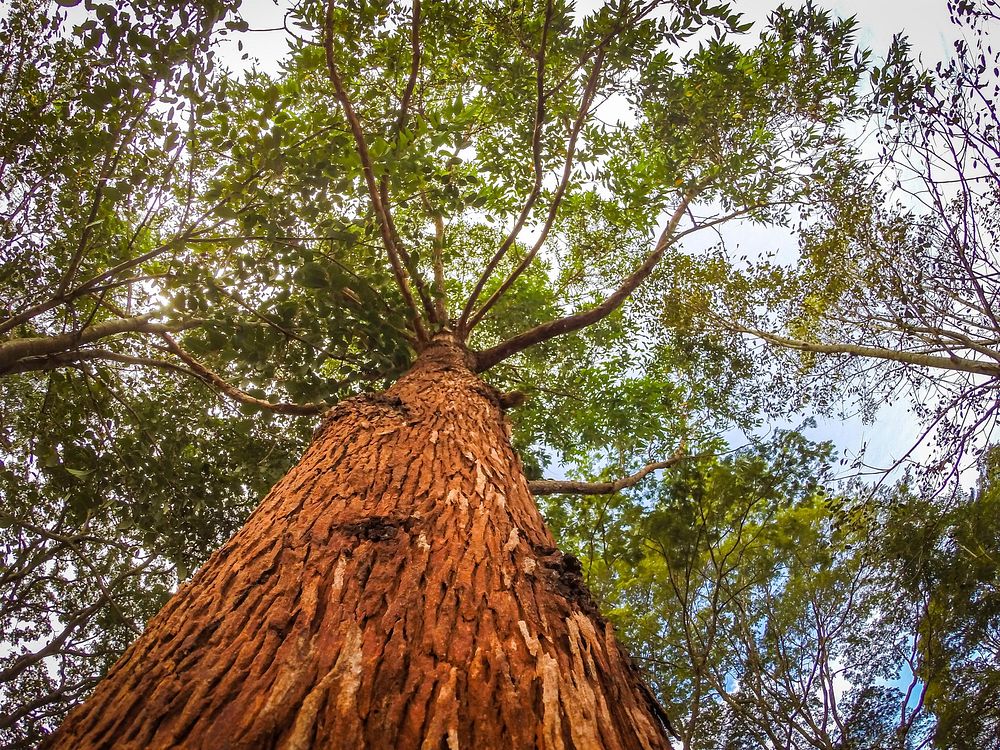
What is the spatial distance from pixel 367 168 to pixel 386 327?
115 cm

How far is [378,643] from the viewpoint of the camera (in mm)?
1108

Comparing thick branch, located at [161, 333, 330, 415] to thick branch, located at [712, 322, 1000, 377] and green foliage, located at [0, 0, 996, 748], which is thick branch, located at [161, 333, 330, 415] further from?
thick branch, located at [712, 322, 1000, 377]

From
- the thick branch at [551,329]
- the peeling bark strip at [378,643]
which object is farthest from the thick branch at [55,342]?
the thick branch at [551,329]

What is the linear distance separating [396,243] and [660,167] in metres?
3.29

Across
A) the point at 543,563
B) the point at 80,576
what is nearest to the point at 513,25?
the point at 543,563

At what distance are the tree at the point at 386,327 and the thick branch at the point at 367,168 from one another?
26 mm

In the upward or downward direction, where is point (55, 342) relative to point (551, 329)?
Answer: downward

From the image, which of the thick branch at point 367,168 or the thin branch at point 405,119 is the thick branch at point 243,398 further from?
the thin branch at point 405,119

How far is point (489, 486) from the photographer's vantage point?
199 centimetres

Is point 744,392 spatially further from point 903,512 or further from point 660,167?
point 660,167

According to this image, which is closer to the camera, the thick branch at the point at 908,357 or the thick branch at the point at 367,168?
the thick branch at the point at 367,168

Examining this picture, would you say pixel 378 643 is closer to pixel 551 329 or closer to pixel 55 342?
pixel 55 342

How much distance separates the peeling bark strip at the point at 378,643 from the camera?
918 millimetres

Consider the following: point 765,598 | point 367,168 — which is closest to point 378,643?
point 367,168
